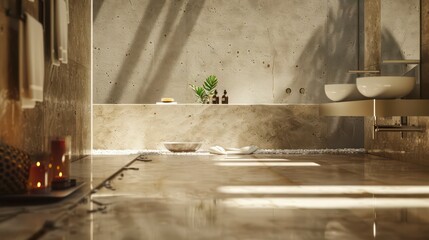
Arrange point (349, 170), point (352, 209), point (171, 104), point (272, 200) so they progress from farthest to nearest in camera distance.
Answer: point (171, 104)
point (349, 170)
point (272, 200)
point (352, 209)

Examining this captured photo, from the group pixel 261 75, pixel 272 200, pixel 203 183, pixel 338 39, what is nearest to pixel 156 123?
pixel 261 75

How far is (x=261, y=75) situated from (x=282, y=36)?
46 cm

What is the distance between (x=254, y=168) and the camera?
3154mm

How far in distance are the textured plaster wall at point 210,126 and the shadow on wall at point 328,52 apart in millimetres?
785

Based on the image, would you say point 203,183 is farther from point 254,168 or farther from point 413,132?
point 413,132

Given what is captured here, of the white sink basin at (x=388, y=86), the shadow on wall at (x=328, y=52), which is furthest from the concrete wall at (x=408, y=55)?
the shadow on wall at (x=328, y=52)

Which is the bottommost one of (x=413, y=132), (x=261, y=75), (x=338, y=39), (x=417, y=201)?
(x=417, y=201)

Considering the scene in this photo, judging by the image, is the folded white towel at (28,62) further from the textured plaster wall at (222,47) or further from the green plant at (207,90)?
the textured plaster wall at (222,47)

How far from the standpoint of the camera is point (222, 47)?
575 cm

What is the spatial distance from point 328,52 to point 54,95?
10.6ft

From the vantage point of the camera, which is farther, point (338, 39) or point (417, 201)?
point (338, 39)

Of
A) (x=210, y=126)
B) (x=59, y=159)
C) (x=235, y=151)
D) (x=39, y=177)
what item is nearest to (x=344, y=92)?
(x=235, y=151)


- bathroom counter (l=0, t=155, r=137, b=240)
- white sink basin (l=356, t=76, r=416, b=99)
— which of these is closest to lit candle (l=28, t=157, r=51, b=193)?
bathroom counter (l=0, t=155, r=137, b=240)

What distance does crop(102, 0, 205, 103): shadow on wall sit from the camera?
5.73 metres
